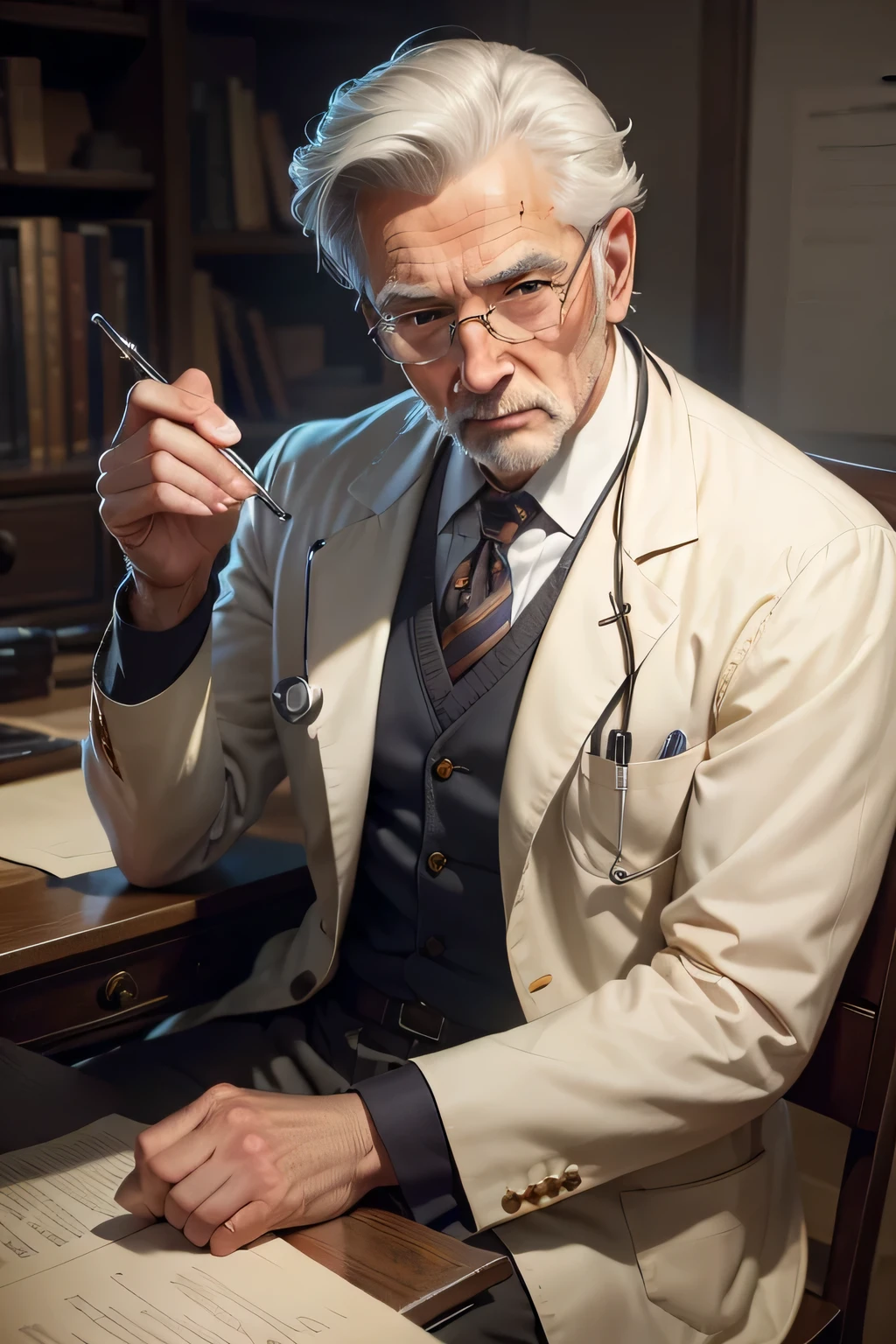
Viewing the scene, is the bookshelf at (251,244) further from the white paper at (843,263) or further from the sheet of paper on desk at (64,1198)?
the sheet of paper on desk at (64,1198)

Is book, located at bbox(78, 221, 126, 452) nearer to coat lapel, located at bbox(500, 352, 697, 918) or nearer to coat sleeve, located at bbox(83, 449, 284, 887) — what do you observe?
coat sleeve, located at bbox(83, 449, 284, 887)

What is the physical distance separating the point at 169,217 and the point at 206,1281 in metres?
2.10

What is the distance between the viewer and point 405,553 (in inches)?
58.9

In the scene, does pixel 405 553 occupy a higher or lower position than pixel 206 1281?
higher

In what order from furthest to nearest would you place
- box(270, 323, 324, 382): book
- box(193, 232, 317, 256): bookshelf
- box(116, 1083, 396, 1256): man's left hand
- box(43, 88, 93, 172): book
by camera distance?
box(270, 323, 324, 382): book
box(193, 232, 317, 256): bookshelf
box(43, 88, 93, 172): book
box(116, 1083, 396, 1256): man's left hand

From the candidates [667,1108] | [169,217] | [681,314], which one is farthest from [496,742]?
[169,217]

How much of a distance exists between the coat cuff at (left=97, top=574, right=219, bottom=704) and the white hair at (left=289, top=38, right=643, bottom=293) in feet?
1.51

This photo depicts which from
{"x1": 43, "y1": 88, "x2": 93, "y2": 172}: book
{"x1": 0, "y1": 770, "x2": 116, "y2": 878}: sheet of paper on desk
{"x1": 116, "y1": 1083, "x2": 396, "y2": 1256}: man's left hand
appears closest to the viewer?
{"x1": 116, "y1": 1083, "x2": 396, "y2": 1256}: man's left hand

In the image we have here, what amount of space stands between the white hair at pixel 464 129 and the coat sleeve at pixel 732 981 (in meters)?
0.51

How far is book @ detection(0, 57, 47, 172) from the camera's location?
2398 millimetres

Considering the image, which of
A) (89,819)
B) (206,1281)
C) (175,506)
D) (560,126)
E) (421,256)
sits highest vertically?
(560,126)

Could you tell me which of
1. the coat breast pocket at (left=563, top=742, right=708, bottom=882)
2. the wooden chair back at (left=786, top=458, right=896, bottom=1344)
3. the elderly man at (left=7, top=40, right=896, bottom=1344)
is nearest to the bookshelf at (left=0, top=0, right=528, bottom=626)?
the elderly man at (left=7, top=40, right=896, bottom=1344)

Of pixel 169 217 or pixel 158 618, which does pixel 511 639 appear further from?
pixel 169 217

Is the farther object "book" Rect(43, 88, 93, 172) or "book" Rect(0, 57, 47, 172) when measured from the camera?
"book" Rect(43, 88, 93, 172)
